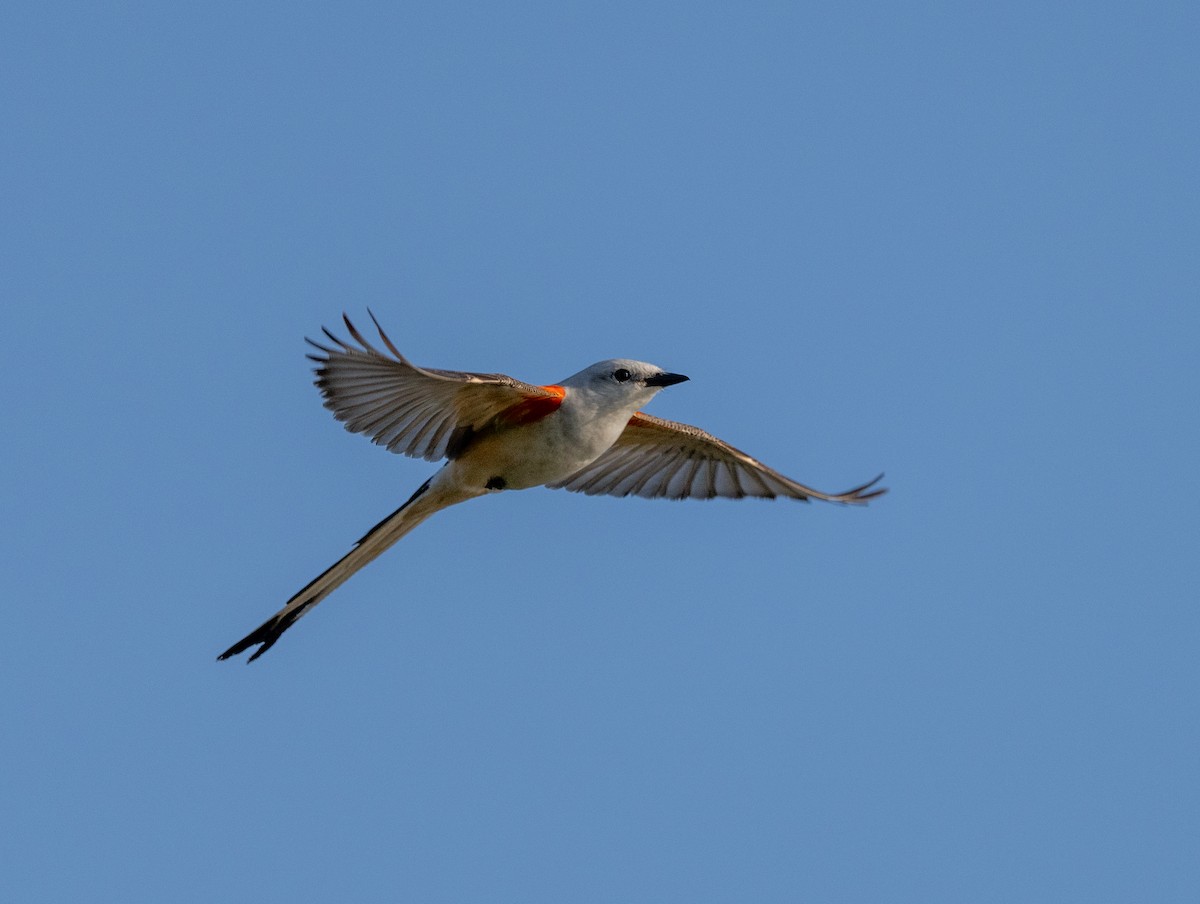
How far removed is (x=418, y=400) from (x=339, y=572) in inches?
58.8

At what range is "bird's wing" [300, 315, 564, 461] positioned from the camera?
31.5 ft

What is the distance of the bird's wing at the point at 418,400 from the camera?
9.60 metres

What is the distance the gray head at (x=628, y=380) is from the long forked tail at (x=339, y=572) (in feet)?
4.51

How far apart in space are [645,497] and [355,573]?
103 inches

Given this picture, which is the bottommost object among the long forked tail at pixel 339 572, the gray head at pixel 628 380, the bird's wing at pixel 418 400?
the long forked tail at pixel 339 572

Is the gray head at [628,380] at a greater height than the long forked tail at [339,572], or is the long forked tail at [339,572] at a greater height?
the gray head at [628,380]

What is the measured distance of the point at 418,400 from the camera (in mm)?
10188

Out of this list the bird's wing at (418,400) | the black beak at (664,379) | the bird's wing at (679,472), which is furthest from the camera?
the bird's wing at (679,472)

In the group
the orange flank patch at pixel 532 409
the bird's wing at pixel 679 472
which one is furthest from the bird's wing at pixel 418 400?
the bird's wing at pixel 679 472

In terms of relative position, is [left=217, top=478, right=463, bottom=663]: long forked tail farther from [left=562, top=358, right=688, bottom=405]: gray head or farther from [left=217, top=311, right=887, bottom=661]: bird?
[left=562, top=358, right=688, bottom=405]: gray head

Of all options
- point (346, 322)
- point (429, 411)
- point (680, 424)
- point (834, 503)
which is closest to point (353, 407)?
point (429, 411)

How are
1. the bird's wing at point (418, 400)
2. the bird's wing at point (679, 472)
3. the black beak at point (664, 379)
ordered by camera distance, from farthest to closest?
the bird's wing at point (679, 472) → the black beak at point (664, 379) → the bird's wing at point (418, 400)

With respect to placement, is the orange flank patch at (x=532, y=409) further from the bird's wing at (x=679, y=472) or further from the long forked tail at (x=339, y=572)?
the bird's wing at (x=679, y=472)

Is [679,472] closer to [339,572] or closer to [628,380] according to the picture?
[628,380]
